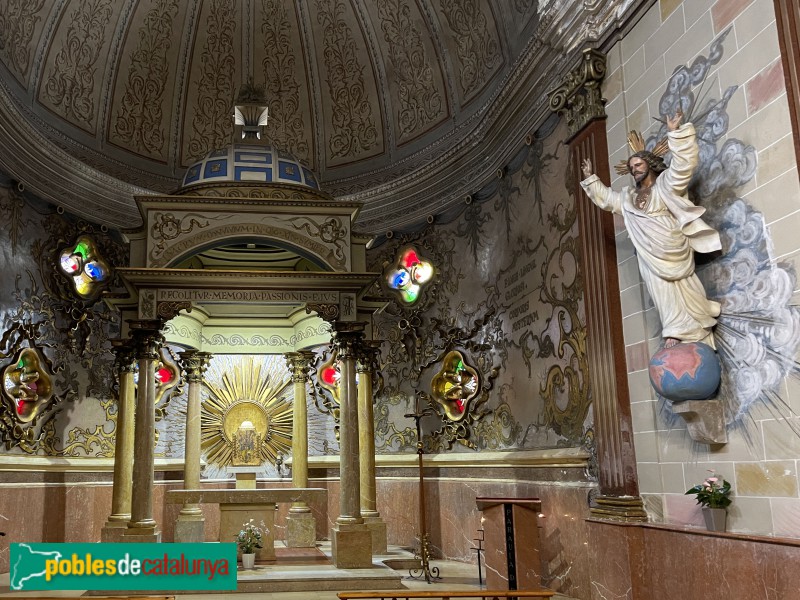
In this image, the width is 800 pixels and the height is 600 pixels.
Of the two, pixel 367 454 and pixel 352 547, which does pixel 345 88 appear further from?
pixel 352 547

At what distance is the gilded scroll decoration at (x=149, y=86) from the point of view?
15.9m

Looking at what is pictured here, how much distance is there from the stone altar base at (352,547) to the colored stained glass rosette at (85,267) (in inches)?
258

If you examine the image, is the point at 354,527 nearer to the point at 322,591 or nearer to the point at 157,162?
the point at 322,591

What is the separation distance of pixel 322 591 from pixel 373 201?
26.9 feet

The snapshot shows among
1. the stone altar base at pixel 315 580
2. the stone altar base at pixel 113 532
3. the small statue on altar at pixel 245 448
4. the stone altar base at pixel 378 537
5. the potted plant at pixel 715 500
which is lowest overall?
the stone altar base at pixel 315 580

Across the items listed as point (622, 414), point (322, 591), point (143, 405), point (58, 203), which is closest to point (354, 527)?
point (322, 591)

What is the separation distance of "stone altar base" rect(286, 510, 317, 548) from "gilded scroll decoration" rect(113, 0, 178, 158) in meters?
7.91

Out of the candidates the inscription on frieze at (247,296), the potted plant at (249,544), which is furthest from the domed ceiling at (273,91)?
the potted plant at (249,544)

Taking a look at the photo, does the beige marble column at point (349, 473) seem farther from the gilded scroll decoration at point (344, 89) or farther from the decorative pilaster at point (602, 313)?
the gilded scroll decoration at point (344, 89)

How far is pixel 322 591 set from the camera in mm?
10211

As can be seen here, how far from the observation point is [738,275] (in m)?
6.38

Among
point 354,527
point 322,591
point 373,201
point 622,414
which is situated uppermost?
point 373,201

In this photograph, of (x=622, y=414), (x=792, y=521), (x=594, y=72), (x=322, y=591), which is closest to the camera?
(x=792, y=521)

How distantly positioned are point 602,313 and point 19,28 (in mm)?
10776
